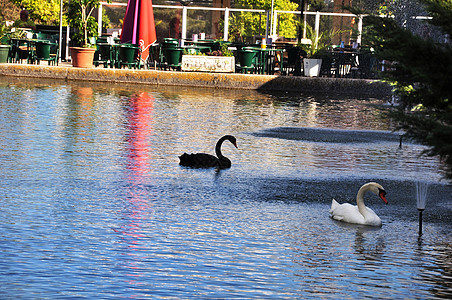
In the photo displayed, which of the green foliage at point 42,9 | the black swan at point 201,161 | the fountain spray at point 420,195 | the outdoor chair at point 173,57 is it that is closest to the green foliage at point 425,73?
the fountain spray at point 420,195

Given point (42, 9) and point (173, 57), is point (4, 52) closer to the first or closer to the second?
point (173, 57)

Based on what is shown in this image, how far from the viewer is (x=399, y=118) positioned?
6.55 metres

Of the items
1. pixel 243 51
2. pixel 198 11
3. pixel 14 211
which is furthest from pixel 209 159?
pixel 198 11

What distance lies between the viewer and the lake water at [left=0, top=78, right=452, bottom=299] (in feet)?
23.1

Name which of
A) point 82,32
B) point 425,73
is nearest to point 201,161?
point 425,73

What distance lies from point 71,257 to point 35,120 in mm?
9951

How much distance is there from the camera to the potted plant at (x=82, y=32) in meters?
28.9

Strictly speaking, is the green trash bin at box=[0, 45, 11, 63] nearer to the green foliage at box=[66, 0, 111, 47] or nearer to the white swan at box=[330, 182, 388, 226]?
the green foliage at box=[66, 0, 111, 47]

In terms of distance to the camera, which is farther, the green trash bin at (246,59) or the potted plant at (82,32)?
the green trash bin at (246,59)

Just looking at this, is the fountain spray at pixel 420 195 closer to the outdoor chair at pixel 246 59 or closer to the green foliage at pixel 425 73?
the green foliage at pixel 425 73

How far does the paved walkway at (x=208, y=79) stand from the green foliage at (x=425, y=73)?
69.8 feet

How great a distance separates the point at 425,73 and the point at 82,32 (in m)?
24.3

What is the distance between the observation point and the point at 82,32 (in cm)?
2962

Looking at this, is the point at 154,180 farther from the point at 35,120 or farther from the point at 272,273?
the point at 35,120
